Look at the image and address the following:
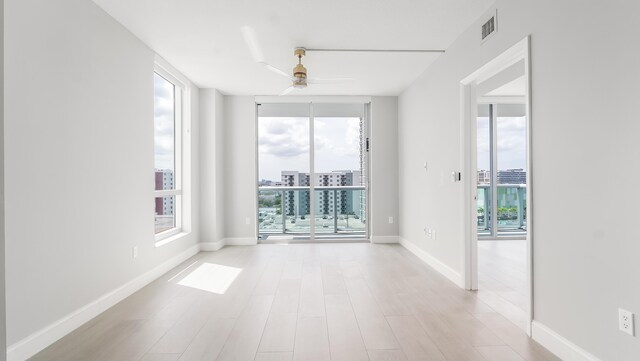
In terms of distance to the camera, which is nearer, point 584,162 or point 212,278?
point 584,162

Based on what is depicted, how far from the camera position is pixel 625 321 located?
168cm

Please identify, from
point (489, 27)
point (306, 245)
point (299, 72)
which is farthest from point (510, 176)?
point (299, 72)

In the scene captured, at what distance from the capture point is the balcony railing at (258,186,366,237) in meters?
6.12

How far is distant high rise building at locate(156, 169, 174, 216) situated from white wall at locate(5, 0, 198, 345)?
1.91ft

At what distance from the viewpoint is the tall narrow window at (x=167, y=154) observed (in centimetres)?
422

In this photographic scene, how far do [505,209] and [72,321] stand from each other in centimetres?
644

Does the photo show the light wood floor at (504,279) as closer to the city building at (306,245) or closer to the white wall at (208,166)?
the city building at (306,245)

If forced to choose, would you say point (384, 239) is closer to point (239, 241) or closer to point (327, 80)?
point (239, 241)

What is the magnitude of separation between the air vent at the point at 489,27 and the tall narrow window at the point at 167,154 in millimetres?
3469

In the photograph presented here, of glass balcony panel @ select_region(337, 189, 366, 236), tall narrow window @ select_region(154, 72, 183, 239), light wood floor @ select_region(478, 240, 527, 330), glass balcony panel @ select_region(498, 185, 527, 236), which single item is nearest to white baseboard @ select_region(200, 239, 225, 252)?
tall narrow window @ select_region(154, 72, 183, 239)

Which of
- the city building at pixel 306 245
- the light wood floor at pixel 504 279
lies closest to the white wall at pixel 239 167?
the city building at pixel 306 245

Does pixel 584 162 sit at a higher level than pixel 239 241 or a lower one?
higher

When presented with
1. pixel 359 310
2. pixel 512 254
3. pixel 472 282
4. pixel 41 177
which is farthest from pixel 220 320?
pixel 512 254

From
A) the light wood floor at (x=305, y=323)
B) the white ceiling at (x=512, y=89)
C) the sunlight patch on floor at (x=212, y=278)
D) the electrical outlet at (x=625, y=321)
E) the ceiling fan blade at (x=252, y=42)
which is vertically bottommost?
the sunlight patch on floor at (x=212, y=278)
